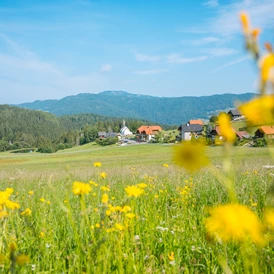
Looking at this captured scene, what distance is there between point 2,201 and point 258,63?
175cm

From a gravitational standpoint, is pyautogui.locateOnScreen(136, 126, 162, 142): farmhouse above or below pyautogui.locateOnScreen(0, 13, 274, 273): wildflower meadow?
below

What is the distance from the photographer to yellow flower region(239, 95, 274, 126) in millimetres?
425

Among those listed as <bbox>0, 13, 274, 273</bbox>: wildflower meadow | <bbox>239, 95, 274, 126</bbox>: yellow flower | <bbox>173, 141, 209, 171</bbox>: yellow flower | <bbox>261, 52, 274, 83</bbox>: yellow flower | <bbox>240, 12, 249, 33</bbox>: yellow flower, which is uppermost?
<bbox>240, 12, 249, 33</bbox>: yellow flower

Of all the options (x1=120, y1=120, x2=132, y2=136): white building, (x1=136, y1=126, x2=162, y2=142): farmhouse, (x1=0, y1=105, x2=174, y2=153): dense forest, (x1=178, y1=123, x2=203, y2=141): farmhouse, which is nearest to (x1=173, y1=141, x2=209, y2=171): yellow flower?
(x1=178, y1=123, x2=203, y2=141): farmhouse

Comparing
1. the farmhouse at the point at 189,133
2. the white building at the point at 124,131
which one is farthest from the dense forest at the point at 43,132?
the farmhouse at the point at 189,133

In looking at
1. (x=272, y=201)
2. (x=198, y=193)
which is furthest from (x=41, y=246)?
(x=198, y=193)

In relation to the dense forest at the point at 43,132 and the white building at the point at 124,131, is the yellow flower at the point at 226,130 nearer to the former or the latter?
the dense forest at the point at 43,132

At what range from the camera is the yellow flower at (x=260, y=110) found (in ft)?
1.39

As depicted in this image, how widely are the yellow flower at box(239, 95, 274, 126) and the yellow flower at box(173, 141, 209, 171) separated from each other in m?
0.09

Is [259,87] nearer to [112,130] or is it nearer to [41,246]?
[41,246]

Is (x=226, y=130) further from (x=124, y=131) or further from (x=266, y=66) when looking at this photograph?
(x=124, y=131)

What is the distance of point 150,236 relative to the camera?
2672mm

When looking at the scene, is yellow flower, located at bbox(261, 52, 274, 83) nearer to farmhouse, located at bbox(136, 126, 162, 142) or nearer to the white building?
farmhouse, located at bbox(136, 126, 162, 142)

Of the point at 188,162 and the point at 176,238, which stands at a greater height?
the point at 188,162
